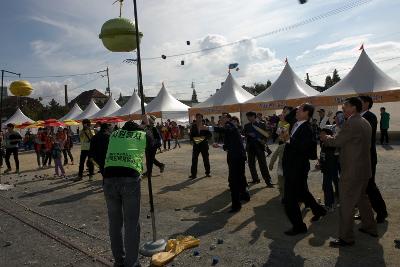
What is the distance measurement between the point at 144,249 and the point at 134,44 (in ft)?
9.59

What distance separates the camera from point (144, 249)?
512 cm

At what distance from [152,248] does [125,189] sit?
1.08 meters

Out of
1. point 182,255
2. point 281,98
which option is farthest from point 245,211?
point 281,98

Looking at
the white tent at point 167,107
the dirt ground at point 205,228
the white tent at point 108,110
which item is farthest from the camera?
the white tent at point 108,110

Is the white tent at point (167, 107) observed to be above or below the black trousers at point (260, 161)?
above

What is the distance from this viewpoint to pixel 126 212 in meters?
4.48

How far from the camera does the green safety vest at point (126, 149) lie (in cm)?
452

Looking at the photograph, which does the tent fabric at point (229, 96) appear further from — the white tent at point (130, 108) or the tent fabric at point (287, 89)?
the white tent at point (130, 108)

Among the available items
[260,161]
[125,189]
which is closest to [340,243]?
[125,189]

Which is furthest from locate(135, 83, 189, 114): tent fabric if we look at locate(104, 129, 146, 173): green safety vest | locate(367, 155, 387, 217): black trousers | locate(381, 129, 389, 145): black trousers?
locate(104, 129, 146, 173): green safety vest

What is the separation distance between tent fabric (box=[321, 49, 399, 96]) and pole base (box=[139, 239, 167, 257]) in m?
17.8

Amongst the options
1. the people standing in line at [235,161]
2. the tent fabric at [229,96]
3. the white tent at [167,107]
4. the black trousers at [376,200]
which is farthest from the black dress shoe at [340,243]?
the white tent at [167,107]

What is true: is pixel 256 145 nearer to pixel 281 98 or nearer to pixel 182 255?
pixel 182 255

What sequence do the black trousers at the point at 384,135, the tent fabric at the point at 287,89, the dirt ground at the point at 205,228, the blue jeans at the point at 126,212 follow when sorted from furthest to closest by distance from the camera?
1. the tent fabric at the point at 287,89
2. the black trousers at the point at 384,135
3. the dirt ground at the point at 205,228
4. the blue jeans at the point at 126,212
